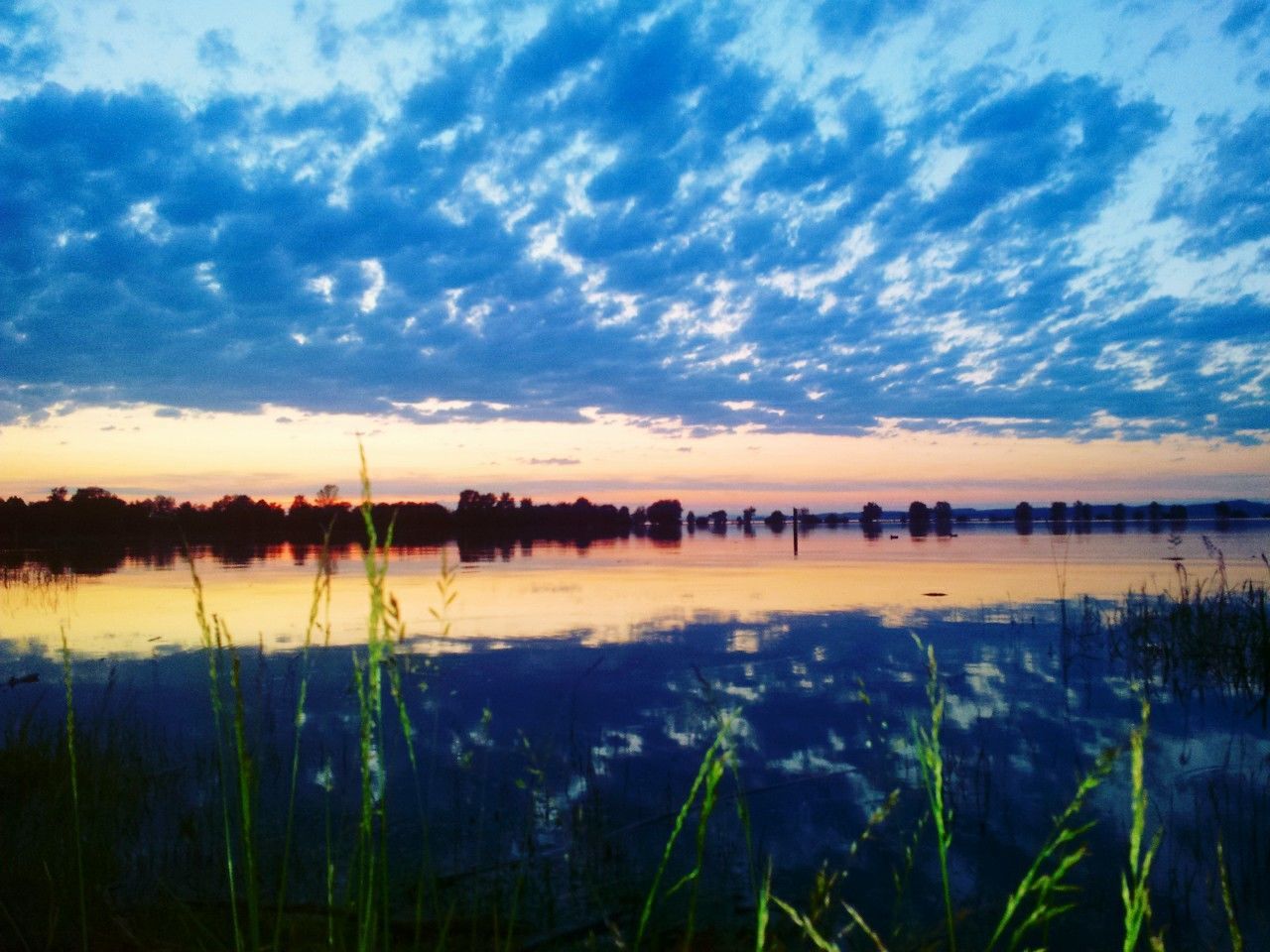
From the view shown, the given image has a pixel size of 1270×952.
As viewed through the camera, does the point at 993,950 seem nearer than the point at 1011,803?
Yes

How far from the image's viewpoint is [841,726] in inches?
328

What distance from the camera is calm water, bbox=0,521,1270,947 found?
519 centimetres

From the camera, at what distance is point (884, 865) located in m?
5.21

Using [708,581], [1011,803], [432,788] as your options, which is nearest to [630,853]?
[432,788]

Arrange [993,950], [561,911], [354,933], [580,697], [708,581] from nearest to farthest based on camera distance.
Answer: [354,933], [993,950], [561,911], [580,697], [708,581]

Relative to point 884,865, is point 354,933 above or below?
above

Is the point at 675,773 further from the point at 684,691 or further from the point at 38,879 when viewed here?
the point at 38,879

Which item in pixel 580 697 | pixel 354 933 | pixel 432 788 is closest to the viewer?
pixel 354 933

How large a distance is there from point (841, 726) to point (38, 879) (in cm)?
686

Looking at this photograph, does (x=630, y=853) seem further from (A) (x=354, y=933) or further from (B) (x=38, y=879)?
(B) (x=38, y=879)

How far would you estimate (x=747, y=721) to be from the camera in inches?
337

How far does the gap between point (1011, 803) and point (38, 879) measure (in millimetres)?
6691

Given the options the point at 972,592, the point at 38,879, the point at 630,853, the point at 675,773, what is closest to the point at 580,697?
the point at 675,773

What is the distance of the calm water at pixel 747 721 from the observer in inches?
204
